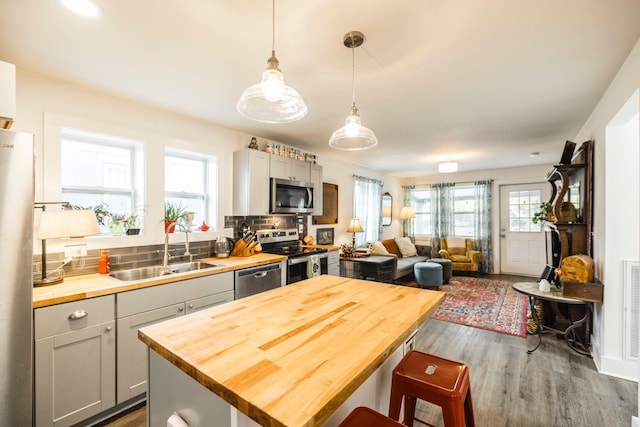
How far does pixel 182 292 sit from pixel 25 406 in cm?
100

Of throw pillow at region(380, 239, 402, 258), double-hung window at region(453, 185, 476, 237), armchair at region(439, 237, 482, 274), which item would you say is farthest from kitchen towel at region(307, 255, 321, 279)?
double-hung window at region(453, 185, 476, 237)

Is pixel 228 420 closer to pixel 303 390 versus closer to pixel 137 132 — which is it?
pixel 303 390

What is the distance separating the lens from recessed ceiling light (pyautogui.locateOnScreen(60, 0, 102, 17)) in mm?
1408

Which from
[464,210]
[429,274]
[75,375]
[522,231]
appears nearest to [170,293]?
[75,375]

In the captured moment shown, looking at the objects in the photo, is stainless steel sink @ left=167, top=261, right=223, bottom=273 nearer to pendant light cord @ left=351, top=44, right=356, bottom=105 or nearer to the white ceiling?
the white ceiling

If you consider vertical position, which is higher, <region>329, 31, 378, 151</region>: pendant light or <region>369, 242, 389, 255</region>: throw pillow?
<region>329, 31, 378, 151</region>: pendant light

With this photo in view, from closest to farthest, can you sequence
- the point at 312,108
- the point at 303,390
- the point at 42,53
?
the point at 303,390 → the point at 42,53 → the point at 312,108

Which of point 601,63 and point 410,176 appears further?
point 410,176

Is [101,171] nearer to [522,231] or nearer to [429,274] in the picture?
[429,274]

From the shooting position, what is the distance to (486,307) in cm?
420

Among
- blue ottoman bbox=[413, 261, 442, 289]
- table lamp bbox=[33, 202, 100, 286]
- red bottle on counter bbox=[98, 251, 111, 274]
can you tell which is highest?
table lamp bbox=[33, 202, 100, 286]

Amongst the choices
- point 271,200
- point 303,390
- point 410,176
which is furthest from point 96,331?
point 410,176

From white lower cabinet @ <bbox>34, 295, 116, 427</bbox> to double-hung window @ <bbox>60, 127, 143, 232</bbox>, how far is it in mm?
988

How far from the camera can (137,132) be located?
2680mm
